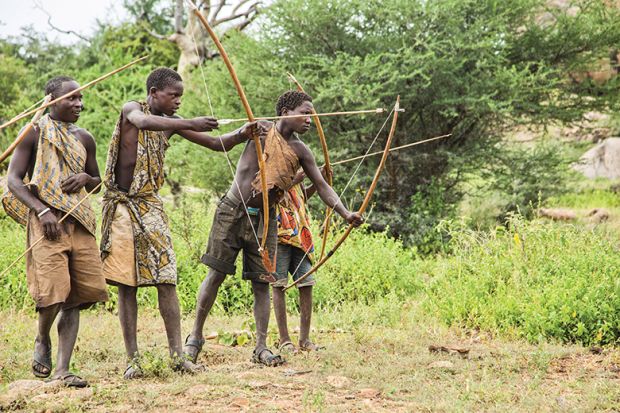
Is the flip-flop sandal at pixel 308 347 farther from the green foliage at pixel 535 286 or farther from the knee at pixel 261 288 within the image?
the green foliage at pixel 535 286

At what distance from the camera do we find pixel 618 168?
1906 cm

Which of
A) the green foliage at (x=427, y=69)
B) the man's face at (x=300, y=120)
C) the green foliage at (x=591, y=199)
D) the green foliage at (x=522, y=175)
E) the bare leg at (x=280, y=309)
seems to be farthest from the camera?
the green foliage at (x=591, y=199)

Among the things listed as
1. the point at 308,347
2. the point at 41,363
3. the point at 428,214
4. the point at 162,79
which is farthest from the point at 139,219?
the point at 428,214

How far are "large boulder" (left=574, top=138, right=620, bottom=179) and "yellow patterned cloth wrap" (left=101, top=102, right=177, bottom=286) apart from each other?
1612 centimetres

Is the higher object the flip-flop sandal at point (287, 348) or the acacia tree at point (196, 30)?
the acacia tree at point (196, 30)

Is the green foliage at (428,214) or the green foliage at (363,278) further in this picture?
the green foliage at (428,214)

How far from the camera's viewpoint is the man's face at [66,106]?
4551mm

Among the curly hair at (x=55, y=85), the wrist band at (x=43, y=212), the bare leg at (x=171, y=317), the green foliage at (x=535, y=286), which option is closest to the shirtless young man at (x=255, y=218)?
the bare leg at (x=171, y=317)

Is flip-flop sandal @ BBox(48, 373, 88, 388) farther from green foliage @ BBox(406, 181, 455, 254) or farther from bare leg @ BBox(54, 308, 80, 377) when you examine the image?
green foliage @ BBox(406, 181, 455, 254)

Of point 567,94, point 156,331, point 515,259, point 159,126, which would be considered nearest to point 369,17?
point 567,94

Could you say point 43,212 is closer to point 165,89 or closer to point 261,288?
point 165,89

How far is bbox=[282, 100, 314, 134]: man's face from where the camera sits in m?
5.10

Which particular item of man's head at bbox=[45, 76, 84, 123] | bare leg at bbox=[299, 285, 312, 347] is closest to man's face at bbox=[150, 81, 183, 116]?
man's head at bbox=[45, 76, 84, 123]

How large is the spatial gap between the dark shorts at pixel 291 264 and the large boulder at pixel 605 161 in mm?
14855
